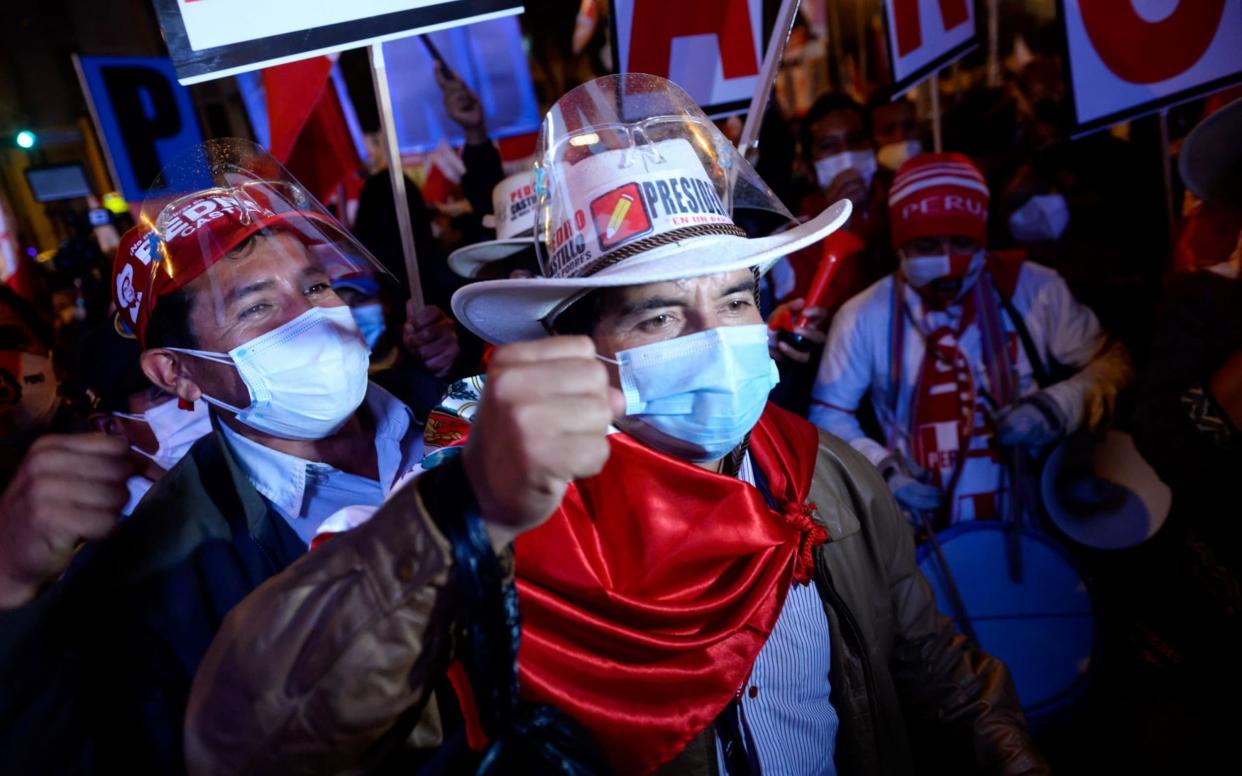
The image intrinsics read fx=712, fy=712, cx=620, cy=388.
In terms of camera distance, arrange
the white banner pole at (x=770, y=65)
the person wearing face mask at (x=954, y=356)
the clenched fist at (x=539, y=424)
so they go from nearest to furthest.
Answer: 1. the clenched fist at (x=539, y=424)
2. the white banner pole at (x=770, y=65)
3. the person wearing face mask at (x=954, y=356)

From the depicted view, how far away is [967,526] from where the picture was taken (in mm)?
3350

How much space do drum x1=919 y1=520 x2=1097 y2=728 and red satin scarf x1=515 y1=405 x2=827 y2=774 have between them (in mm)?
1969

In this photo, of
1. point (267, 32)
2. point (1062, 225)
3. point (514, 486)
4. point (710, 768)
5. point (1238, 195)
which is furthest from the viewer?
point (1062, 225)

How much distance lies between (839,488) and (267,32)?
2143 millimetres

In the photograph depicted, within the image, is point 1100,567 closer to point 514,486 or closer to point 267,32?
point 514,486

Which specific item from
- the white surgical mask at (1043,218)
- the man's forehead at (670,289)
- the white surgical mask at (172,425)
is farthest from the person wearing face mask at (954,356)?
the white surgical mask at (172,425)

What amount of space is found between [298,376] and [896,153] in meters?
4.84

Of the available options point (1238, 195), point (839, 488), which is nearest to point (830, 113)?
point (1238, 195)

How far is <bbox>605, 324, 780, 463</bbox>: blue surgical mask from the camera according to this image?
161 centimetres

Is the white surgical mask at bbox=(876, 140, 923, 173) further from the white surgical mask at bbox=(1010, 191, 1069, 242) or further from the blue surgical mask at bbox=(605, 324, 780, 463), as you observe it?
the blue surgical mask at bbox=(605, 324, 780, 463)

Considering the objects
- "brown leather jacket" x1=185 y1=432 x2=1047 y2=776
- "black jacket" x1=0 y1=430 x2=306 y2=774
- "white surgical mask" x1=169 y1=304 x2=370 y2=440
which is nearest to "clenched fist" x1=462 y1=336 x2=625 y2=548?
"brown leather jacket" x1=185 y1=432 x2=1047 y2=776

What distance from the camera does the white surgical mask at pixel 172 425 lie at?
3.11 metres

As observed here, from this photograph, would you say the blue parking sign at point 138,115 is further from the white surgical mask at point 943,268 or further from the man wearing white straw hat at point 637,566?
the white surgical mask at point 943,268

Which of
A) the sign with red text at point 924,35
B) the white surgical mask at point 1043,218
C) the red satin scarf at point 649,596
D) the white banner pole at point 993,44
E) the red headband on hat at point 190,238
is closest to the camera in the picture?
the red satin scarf at point 649,596
